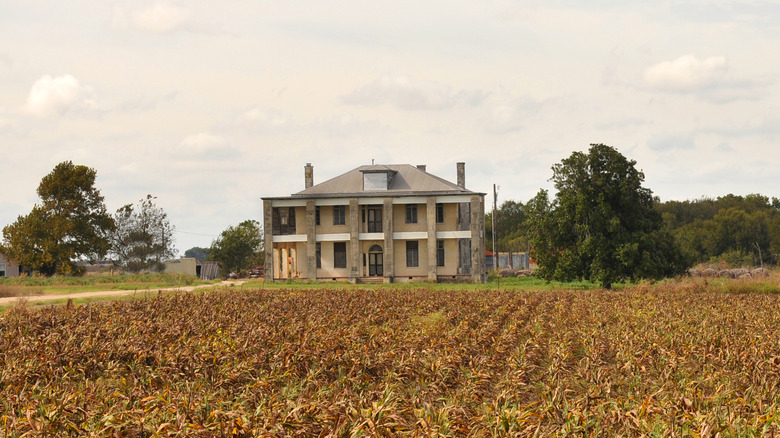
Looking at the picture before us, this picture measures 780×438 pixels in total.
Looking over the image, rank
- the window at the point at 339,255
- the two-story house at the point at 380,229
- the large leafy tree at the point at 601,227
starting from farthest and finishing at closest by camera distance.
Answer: the window at the point at 339,255, the two-story house at the point at 380,229, the large leafy tree at the point at 601,227

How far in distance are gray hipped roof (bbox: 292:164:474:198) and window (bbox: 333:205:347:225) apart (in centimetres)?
102

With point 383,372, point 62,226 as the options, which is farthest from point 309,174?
point 383,372

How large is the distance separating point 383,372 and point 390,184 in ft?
133

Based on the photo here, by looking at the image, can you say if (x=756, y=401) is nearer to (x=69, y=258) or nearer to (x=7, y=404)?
(x=7, y=404)

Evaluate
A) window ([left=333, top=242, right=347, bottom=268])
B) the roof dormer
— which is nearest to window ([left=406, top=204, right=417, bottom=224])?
the roof dormer

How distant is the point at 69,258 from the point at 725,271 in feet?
155

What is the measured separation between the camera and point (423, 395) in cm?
967

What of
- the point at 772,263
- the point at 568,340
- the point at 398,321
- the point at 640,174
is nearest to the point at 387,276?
the point at 640,174

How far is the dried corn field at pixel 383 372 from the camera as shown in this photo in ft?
26.5

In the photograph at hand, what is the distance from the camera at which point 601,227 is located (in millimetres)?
38750

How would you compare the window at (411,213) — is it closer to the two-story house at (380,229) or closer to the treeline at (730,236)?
the two-story house at (380,229)

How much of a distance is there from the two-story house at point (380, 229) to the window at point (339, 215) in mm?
66

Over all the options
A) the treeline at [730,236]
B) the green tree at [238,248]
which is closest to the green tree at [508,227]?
the treeline at [730,236]

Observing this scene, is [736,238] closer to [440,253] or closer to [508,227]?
[508,227]
